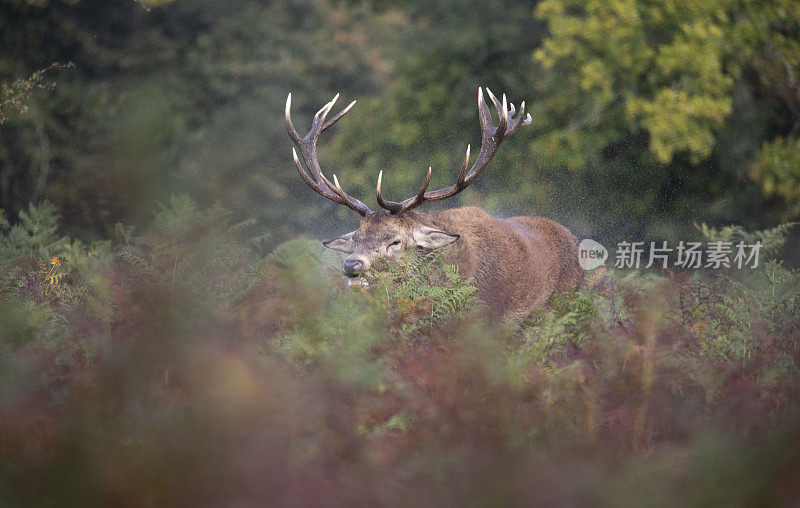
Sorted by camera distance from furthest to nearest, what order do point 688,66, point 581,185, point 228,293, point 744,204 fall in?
1. point 581,185
2. point 744,204
3. point 688,66
4. point 228,293

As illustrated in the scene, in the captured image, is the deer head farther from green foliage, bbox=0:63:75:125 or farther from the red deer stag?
green foliage, bbox=0:63:75:125

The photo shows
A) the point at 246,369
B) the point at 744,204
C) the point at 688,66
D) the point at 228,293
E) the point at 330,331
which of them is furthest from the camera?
the point at 744,204

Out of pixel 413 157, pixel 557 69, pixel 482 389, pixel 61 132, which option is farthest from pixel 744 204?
pixel 482 389

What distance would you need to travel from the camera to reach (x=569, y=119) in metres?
14.1

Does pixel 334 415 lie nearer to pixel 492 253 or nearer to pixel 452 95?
pixel 492 253

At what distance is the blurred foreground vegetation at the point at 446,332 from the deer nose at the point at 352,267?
30cm

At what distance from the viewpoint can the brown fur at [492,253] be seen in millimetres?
6031

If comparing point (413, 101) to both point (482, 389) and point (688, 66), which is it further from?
point (482, 389)

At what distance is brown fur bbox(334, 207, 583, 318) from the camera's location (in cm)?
603

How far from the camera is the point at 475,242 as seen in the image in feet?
20.6

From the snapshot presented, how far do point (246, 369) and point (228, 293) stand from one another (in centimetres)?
183

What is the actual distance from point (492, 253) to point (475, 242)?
0.15 m

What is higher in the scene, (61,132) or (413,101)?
(413,101)

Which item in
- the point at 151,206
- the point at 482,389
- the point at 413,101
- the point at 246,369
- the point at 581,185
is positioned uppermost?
the point at 151,206
